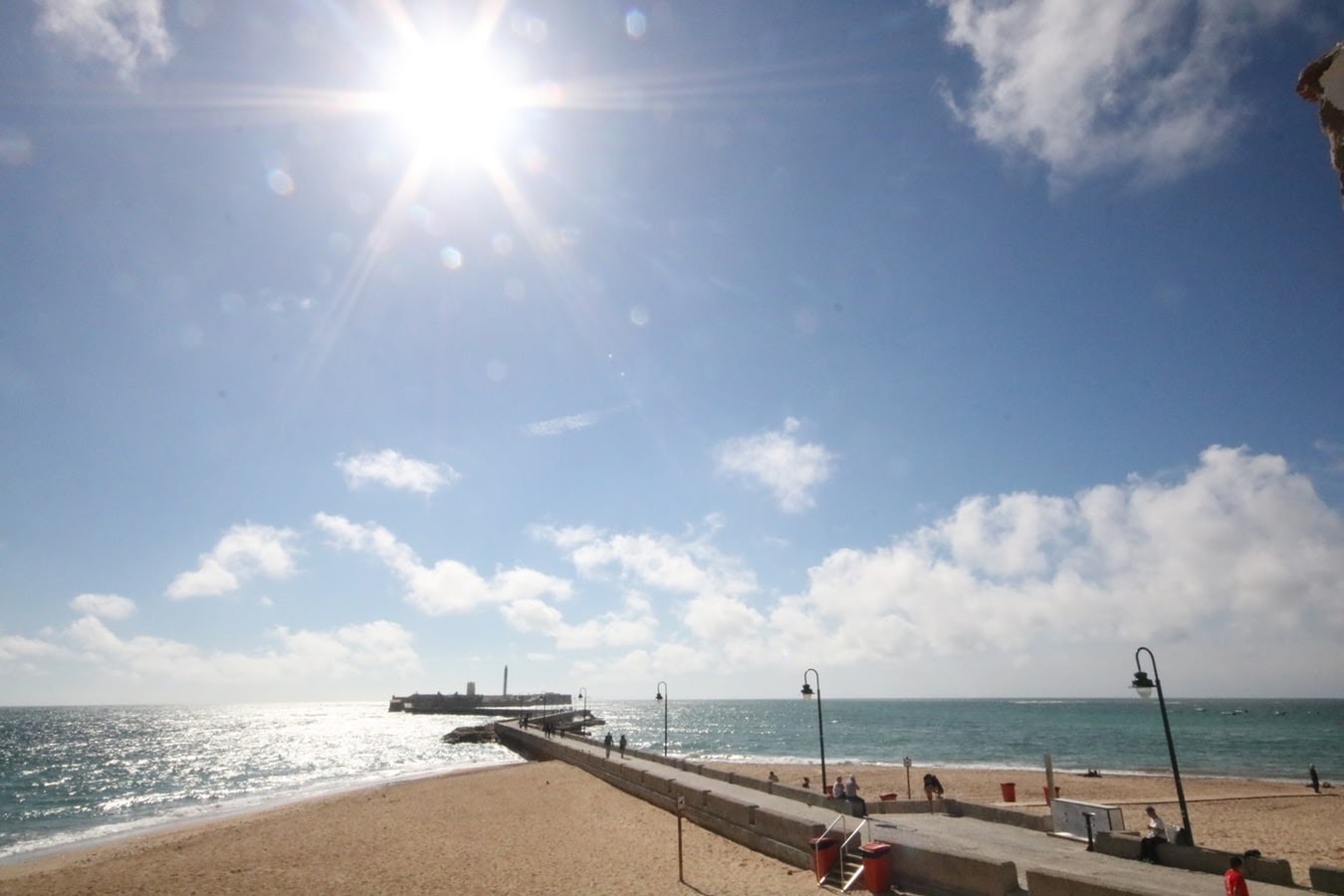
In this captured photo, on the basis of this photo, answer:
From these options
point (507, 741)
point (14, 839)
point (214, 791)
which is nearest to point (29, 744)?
point (507, 741)

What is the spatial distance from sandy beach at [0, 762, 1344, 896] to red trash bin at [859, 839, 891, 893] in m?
1.38

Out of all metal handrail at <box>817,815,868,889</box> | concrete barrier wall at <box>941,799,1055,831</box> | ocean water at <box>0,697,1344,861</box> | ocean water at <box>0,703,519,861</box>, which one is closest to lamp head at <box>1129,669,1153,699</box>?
concrete barrier wall at <box>941,799,1055,831</box>

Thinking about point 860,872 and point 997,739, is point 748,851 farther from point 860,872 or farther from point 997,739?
point 997,739

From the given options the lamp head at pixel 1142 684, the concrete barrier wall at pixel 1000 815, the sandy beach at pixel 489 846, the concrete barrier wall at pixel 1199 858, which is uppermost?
the lamp head at pixel 1142 684

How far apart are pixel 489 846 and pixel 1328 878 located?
1805cm

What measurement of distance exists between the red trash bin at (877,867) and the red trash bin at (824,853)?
3.16 feet

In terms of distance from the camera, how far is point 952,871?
1137 centimetres

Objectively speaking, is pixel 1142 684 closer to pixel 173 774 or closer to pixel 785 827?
pixel 785 827

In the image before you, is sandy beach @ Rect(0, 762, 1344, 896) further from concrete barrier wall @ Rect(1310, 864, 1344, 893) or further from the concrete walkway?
concrete barrier wall @ Rect(1310, 864, 1344, 893)

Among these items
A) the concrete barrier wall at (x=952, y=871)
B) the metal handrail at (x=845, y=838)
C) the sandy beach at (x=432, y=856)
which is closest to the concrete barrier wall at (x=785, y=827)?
the metal handrail at (x=845, y=838)

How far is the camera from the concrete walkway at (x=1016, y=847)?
10444mm

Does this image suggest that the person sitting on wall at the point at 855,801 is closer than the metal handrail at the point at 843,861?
No

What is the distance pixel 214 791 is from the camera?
132 ft

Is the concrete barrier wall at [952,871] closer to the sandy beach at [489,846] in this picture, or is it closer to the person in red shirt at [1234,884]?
the sandy beach at [489,846]
